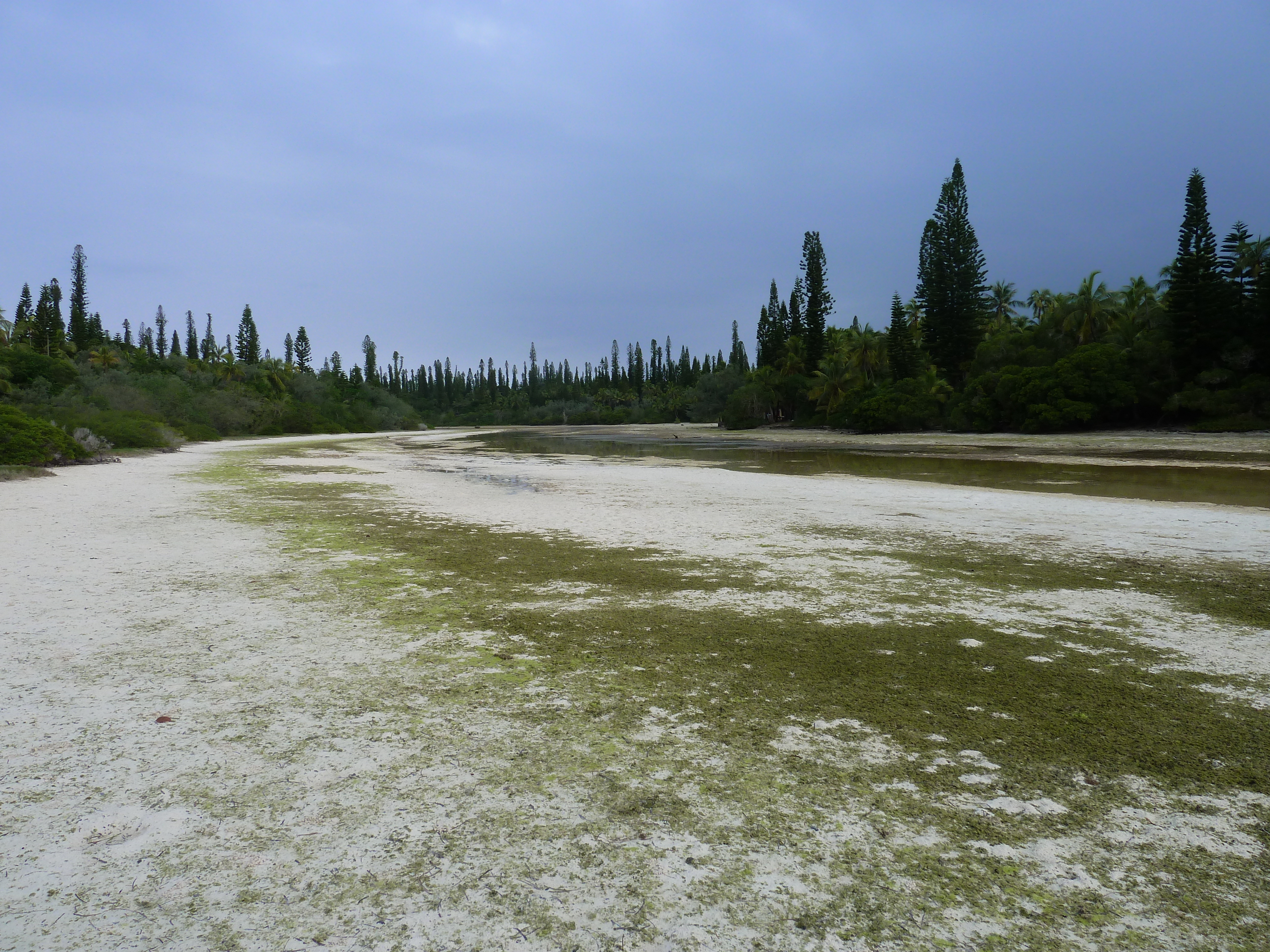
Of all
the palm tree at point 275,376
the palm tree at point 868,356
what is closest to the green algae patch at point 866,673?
the palm tree at point 868,356

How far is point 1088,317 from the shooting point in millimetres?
49625

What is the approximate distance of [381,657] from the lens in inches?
155

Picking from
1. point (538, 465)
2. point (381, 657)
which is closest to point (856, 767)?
→ point (381, 657)

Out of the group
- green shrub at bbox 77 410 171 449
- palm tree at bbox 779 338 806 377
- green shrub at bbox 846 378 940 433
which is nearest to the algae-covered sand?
green shrub at bbox 77 410 171 449

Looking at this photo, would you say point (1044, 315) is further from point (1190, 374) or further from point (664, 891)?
point (664, 891)

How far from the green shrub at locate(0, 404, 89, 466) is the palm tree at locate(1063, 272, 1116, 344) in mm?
55166

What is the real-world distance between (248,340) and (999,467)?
95458 mm

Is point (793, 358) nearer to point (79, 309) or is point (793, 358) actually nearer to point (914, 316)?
point (914, 316)

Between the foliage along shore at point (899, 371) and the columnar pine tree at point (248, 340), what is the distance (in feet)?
1.24

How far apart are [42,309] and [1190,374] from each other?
95.7 meters

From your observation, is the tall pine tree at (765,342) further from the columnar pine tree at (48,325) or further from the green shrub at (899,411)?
Result: the columnar pine tree at (48,325)

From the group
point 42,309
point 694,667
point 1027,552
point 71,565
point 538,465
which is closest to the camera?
point 694,667

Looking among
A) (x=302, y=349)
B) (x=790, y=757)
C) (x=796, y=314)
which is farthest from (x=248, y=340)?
(x=790, y=757)

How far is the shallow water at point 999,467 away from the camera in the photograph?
13359 millimetres
